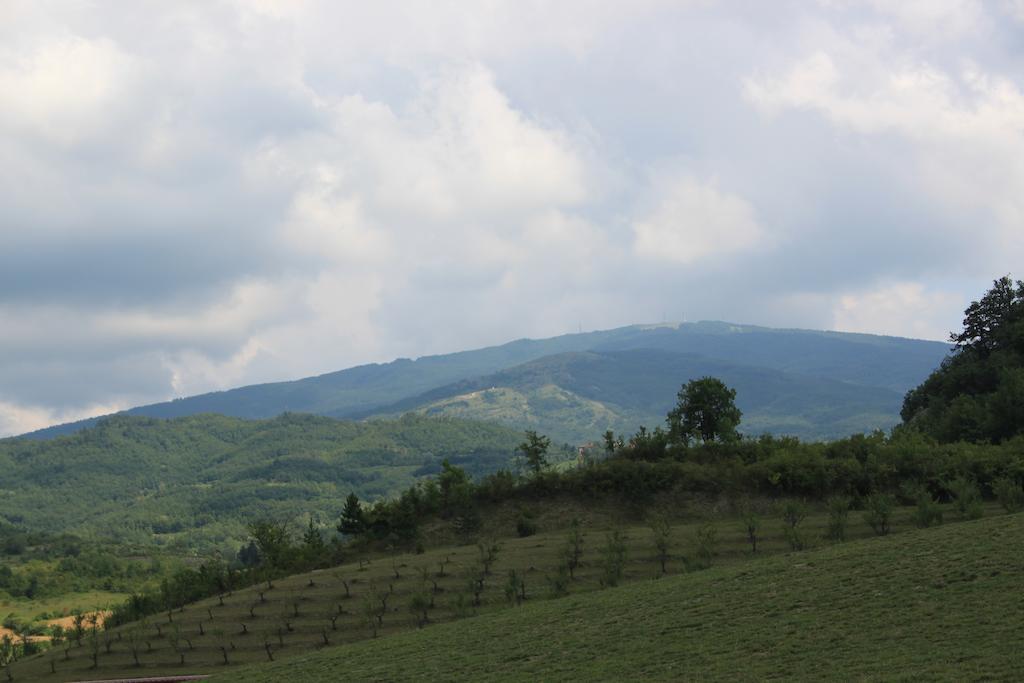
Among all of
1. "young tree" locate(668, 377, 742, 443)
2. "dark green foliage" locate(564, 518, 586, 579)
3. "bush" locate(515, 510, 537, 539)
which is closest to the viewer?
"dark green foliage" locate(564, 518, 586, 579)

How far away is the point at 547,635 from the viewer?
32406 mm

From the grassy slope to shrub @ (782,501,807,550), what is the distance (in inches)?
155

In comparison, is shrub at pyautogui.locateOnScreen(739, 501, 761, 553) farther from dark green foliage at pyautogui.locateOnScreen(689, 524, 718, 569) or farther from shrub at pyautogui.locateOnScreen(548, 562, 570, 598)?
shrub at pyautogui.locateOnScreen(548, 562, 570, 598)

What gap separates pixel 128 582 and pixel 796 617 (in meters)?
162

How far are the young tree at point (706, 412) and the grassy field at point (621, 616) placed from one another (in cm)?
2302

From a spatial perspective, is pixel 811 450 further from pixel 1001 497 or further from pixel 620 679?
pixel 620 679

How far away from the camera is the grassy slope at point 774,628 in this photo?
22797 mm

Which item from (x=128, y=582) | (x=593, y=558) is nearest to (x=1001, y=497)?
(x=593, y=558)

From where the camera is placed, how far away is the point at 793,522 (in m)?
46.0

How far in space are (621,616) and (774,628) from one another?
7.05 meters

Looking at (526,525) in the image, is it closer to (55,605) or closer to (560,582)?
(560,582)

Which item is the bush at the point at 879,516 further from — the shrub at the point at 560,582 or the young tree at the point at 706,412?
the young tree at the point at 706,412

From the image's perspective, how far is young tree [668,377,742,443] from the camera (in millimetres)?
76625

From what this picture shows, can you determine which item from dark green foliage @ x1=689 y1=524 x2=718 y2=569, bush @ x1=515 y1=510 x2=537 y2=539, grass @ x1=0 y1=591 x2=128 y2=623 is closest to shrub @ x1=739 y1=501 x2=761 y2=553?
dark green foliage @ x1=689 y1=524 x2=718 y2=569
